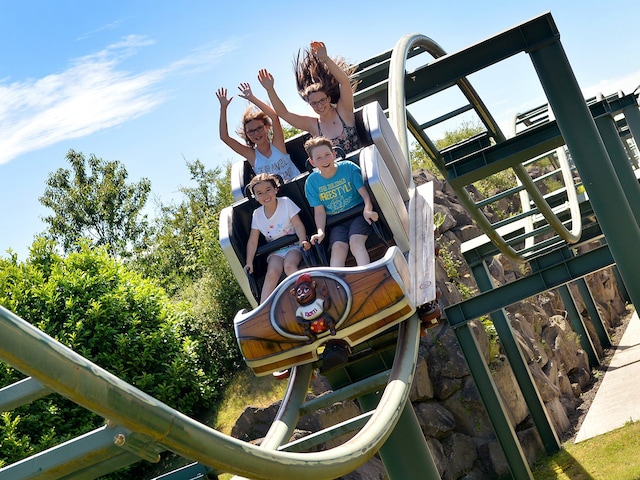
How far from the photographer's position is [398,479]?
18.5ft

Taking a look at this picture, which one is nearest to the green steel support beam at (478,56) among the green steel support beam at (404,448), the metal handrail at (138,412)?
the green steel support beam at (404,448)

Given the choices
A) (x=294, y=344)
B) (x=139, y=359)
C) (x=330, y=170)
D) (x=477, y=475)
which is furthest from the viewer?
(x=477, y=475)

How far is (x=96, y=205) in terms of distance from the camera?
59.5ft

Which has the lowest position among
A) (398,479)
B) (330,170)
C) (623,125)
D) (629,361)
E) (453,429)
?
(629,361)

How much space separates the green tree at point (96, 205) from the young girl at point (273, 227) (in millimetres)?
12996

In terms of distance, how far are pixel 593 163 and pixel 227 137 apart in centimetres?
225

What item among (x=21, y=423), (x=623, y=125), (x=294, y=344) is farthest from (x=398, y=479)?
(x=623, y=125)

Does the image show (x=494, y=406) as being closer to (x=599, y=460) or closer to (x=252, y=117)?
(x=599, y=460)

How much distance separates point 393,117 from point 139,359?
3.21m

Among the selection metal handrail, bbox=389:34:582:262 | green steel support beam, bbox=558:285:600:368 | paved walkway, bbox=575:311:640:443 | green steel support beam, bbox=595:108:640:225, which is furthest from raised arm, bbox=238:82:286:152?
green steel support beam, bbox=558:285:600:368

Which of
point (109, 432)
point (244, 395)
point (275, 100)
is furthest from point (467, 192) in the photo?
point (109, 432)

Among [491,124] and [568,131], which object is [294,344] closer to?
[568,131]

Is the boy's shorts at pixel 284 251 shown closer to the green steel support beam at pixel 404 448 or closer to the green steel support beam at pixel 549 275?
the green steel support beam at pixel 404 448

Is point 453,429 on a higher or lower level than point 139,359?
lower
